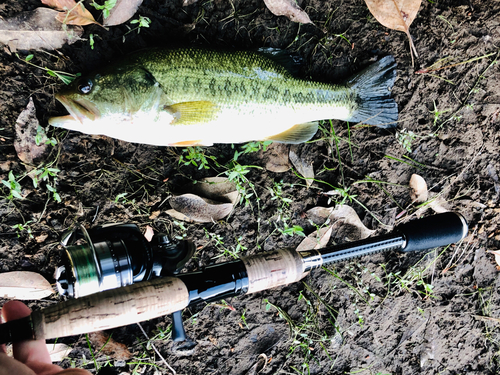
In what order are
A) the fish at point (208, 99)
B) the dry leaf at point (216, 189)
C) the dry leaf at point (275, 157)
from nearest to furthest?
the fish at point (208, 99), the dry leaf at point (216, 189), the dry leaf at point (275, 157)

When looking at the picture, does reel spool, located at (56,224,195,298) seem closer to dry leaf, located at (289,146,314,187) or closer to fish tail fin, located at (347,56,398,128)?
dry leaf, located at (289,146,314,187)

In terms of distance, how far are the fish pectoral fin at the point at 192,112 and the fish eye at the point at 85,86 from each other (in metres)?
0.44

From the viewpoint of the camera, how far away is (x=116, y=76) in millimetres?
2072

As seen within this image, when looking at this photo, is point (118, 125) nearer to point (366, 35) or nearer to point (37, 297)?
point (37, 297)

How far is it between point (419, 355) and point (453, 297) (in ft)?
1.95

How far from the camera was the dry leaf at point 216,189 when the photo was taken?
100 inches

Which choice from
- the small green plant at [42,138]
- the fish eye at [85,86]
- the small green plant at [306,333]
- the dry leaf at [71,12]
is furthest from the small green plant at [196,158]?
the small green plant at [306,333]

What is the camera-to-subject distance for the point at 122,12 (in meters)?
2.30

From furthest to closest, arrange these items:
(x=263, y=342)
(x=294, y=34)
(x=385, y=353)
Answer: (x=385, y=353)
(x=263, y=342)
(x=294, y=34)

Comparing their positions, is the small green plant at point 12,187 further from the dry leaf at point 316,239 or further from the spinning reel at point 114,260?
the dry leaf at point 316,239

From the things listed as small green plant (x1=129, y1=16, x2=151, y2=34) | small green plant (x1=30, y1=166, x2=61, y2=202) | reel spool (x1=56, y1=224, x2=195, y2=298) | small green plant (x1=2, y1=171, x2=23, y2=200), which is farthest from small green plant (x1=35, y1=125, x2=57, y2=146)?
small green plant (x1=129, y1=16, x2=151, y2=34)

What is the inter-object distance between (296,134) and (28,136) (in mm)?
1815

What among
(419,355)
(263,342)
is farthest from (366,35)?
(419,355)

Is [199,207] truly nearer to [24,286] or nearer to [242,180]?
[242,180]
